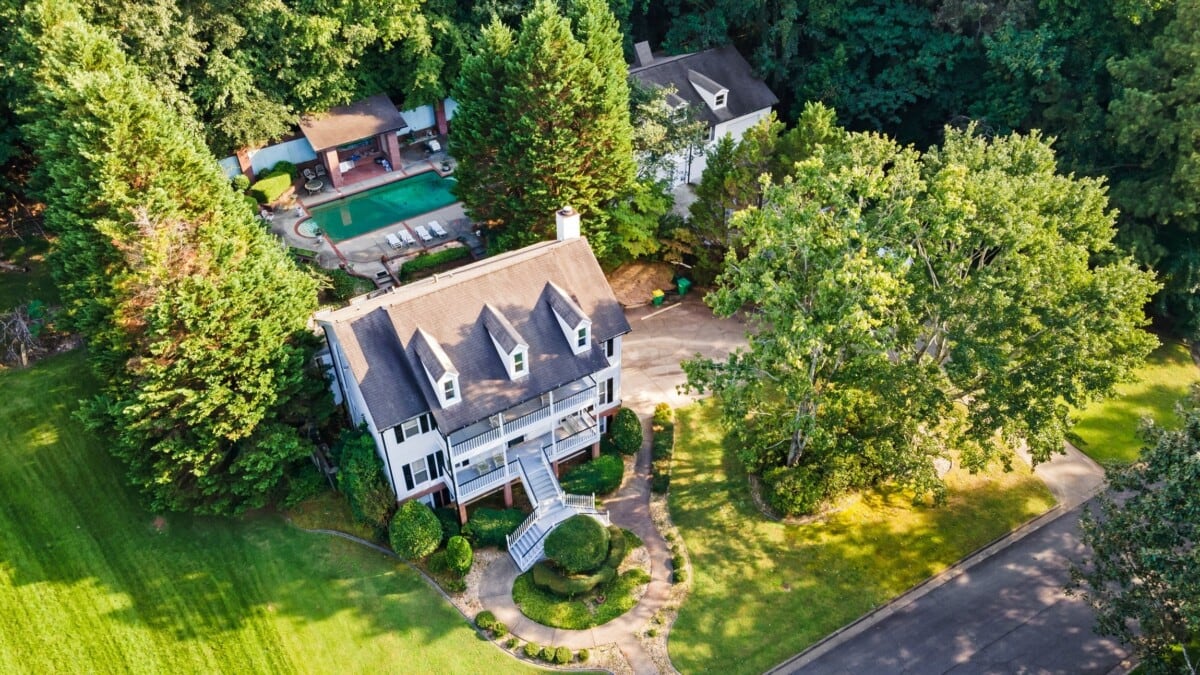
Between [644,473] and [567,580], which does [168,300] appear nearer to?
[567,580]

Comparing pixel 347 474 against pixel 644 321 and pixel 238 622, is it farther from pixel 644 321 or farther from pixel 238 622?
pixel 644 321

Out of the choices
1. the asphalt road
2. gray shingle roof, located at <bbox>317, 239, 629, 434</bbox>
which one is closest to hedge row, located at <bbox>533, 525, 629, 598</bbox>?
gray shingle roof, located at <bbox>317, 239, 629, 434</bbox>

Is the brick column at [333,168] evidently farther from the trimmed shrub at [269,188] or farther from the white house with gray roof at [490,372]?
the white house with gray roof at [490,372]

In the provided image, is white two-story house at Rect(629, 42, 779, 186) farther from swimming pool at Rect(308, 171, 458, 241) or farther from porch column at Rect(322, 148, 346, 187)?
porch column at Rect(322, 148, 346, 187)

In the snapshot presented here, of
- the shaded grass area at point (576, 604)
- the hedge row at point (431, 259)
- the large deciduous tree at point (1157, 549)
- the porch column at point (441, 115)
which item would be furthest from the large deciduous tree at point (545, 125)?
the large deciduous tree at point (1157, 549)

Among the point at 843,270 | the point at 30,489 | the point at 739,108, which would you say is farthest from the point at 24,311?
the point at 739,108
